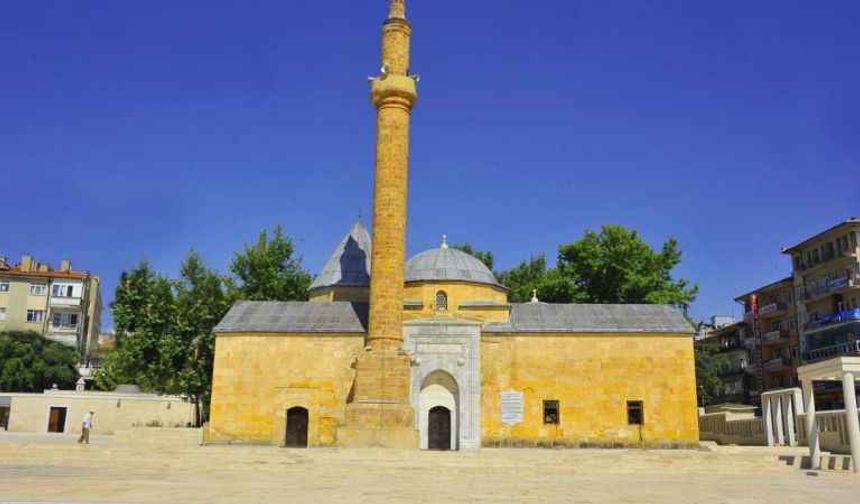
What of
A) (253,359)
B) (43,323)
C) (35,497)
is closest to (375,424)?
(253,359)

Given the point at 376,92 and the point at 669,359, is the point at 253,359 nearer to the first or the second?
the point at 376,92

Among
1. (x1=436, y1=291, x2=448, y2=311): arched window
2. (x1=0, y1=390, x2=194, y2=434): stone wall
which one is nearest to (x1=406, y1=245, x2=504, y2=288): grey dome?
(x1=436, y1=291, x2=448, y2=311): arched window

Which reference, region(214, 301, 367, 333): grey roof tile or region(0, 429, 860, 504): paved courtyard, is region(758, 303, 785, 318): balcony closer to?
region(0, 429, 860, 504): paved courtyard

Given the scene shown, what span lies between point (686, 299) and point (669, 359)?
12573 mm

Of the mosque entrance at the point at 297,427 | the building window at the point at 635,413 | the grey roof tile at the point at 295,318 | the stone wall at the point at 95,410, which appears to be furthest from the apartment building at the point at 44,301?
the building window at the point at 635,413

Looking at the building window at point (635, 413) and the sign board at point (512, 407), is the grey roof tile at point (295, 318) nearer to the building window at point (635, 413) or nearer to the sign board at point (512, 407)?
the sign board at point (512, 407)

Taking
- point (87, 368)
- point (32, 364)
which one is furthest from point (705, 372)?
point (87, 368)

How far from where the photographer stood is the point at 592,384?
992 inches

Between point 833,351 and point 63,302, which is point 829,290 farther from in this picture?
point 63,302

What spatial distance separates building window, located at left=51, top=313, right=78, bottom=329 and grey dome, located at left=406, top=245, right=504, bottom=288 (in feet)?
109

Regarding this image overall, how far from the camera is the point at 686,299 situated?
121ft

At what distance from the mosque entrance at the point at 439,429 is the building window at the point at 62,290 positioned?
36.7 metres

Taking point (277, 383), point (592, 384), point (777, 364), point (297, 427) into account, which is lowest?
point (297, 427)

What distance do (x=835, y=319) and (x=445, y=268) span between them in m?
25.3
